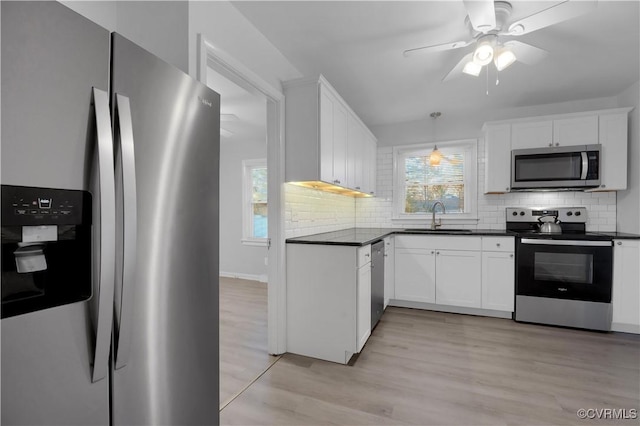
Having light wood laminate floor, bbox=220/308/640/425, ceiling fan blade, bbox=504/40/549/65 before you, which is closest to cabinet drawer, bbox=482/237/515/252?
light wood laminate floor, bbox=220/308/640/425

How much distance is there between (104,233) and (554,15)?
7.59 feet

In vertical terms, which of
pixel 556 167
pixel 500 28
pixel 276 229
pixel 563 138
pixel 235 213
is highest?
pixel 500 28

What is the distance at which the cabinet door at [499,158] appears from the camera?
11.8ft

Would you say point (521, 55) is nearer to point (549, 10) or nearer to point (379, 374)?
point (549, 10)

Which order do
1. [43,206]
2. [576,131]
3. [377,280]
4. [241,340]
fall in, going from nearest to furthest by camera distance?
[43,206]
[241,340]
[377,280]
[576,131]

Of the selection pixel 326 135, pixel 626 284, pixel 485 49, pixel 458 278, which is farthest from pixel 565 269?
pixel 326 135

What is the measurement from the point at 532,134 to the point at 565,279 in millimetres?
1633

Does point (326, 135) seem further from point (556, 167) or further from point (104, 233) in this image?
point (556, 167)

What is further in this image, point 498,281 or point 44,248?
point 498,281

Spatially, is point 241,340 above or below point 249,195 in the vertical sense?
below

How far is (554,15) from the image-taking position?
5.38ft

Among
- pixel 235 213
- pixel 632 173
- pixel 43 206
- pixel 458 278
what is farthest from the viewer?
pixel 235 213

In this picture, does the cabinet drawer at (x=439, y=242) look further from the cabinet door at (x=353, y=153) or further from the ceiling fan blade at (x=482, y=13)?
the ceiling fan blade at (x=482, y=13)

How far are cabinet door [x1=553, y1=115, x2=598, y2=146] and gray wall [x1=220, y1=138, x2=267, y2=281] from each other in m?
4.11
